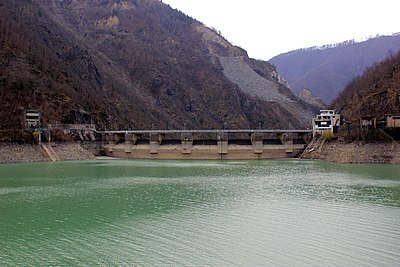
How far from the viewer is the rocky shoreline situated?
164 ft

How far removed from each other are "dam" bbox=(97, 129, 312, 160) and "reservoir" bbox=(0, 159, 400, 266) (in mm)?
30004

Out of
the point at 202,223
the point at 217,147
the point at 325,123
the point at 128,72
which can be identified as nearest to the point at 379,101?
the point at 325,123

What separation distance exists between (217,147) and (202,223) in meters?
45.7

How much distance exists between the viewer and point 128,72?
12181cm

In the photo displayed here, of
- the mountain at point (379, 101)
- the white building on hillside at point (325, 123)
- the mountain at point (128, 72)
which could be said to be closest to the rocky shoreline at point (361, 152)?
the mountain at point (379, 101)

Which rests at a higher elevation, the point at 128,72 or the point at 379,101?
the point at 128,72

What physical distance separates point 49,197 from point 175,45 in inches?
4865

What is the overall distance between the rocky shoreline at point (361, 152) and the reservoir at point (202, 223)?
18237mm

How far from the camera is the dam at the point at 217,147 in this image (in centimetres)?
6375

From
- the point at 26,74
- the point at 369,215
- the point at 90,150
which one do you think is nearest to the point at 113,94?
the point at 26,74

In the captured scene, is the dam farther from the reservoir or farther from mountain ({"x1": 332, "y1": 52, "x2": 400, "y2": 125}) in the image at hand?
the reservoir

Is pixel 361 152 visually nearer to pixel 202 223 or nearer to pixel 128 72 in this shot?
pixel 202 223

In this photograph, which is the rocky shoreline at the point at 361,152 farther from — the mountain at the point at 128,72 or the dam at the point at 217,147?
the mountain at the point at 128,72

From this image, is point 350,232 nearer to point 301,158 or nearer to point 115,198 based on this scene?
point 115,198
